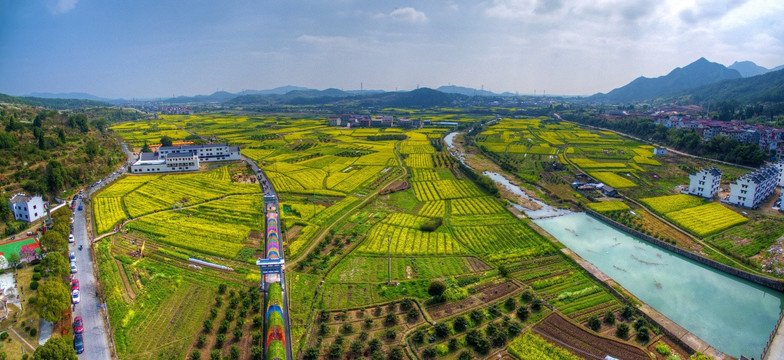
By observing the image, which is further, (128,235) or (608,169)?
(608,169)

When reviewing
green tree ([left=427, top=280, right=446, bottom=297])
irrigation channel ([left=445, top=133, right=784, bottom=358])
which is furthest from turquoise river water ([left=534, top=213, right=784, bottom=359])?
green tree ([left=427, top=280, right=446, bottom=297])

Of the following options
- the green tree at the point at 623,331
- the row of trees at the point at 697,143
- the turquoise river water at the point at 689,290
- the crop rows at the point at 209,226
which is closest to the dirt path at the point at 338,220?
the crop rows at the point at 209,226

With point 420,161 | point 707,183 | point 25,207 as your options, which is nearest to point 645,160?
point 707,183

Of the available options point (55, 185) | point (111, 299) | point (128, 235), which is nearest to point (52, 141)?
point (55, 185)

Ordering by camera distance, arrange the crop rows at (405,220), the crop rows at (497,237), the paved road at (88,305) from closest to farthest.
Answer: the paved road at (88,305) → the crop rows at (497,237) → the crop rows at (405,220)

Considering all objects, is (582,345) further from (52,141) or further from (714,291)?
(52,141)

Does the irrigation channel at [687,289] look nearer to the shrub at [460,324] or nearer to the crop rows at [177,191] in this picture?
the shrub at [460,324]
